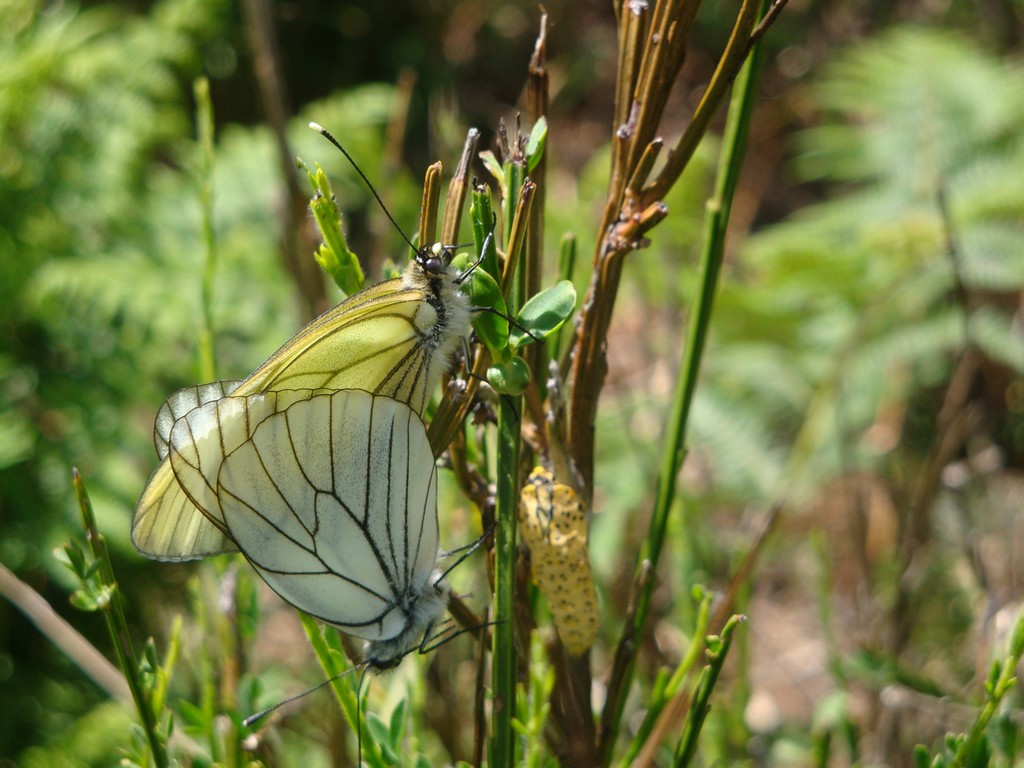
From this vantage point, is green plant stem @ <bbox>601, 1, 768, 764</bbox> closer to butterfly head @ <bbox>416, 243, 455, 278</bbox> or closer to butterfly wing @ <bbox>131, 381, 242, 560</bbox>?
butterfly head @ <bbox>416, 243, 455, 278</bbox>

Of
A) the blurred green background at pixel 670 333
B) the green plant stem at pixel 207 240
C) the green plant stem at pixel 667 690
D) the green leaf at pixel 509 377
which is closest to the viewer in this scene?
the green leaf at pixel 509 377

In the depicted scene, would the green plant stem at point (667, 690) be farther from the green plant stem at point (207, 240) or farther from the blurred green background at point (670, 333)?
the blurred green background at point (670, 333)

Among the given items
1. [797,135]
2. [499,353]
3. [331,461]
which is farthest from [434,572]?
[797,135]

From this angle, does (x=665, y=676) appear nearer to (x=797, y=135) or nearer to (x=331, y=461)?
(x=331, y=461)

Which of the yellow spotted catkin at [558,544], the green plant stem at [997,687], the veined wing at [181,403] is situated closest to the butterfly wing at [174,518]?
the veined wing at [181,403]

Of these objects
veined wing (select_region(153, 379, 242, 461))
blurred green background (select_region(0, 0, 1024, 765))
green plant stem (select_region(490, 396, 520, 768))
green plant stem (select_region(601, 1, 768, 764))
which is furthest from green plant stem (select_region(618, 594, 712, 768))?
blurred green background (select_region(0, 0, 1024, 765))

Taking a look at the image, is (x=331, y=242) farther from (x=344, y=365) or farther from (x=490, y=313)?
(x=344, y=365)

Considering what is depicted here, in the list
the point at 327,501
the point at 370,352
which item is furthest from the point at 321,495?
the point at 370,352
